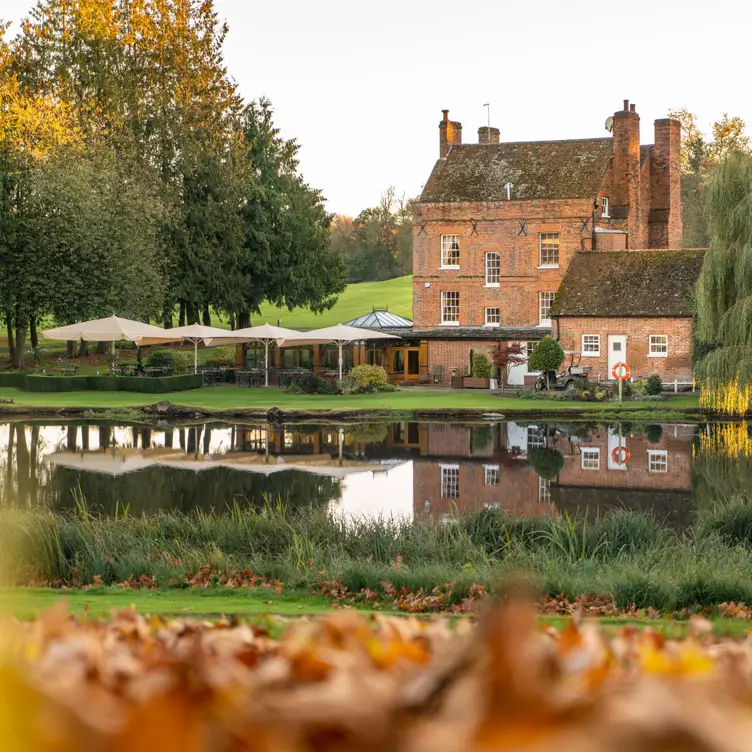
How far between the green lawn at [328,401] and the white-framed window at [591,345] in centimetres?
497

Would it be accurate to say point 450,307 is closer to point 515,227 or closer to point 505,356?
point 515,227

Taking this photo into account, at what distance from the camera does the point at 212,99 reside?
54.9 m

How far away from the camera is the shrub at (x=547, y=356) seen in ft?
136

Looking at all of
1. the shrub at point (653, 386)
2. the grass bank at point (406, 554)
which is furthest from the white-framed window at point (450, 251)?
the grass bank at point (406, 554)

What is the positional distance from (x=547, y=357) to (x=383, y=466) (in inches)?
684

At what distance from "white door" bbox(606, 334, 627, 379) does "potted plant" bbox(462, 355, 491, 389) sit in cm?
559

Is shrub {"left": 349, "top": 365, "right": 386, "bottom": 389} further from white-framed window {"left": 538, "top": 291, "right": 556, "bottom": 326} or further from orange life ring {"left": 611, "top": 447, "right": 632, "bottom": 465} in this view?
orange life ring {"left": 611, "top": 447, "right": 632, "bottom": 465}

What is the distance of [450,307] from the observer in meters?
51.2

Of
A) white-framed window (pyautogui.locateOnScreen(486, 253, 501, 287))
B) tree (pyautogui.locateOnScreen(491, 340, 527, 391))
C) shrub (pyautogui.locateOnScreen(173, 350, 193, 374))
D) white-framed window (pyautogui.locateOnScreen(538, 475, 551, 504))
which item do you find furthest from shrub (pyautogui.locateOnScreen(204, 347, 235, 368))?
white-framed window (pyautogui.locateOnScreen(538, 475, 551, 504))

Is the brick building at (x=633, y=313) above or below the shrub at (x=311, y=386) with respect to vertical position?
above

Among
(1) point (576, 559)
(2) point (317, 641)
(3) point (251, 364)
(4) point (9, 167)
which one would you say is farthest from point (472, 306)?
(2) point (317, 641)

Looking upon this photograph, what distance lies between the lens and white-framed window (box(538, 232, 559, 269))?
49750 mm

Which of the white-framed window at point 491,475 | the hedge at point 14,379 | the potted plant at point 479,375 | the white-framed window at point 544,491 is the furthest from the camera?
the potted plant at point 479,375

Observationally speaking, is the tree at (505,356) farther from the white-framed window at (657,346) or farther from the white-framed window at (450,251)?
the white-framed window at (450,251)
